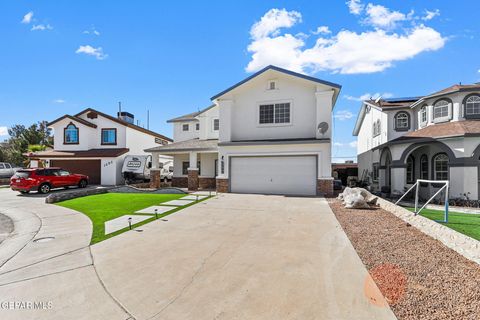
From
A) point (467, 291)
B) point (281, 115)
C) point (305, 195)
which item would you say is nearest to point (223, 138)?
point (281, 115)

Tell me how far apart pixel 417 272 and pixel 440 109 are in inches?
643

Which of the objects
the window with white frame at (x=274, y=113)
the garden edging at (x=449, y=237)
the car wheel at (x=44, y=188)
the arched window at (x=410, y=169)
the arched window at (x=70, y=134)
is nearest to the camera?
the garden edging at (x=449, y=237)

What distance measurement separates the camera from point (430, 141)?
14.5 meters

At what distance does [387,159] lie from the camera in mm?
19219

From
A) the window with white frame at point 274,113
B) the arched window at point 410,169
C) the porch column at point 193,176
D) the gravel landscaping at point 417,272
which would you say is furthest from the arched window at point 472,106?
the porch column at point 193,176

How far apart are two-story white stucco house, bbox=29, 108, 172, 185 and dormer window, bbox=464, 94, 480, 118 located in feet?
88.3

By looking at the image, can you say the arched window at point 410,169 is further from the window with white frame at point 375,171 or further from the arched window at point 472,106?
the arched window at point 472,106

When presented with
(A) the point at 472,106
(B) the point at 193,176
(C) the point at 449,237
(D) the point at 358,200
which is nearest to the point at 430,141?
(A) the point at 472,106

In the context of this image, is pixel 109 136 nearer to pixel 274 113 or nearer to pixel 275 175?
pixel 274 113

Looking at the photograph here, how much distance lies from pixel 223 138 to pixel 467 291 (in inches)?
608

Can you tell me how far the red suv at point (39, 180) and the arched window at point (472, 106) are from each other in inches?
1102

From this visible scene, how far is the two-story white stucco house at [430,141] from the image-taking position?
44.6 feet

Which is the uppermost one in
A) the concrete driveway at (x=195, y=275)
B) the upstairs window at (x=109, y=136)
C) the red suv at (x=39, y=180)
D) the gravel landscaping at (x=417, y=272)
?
the upstairs window at (x=109, y=136)

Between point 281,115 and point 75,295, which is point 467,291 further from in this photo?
point 281,115
